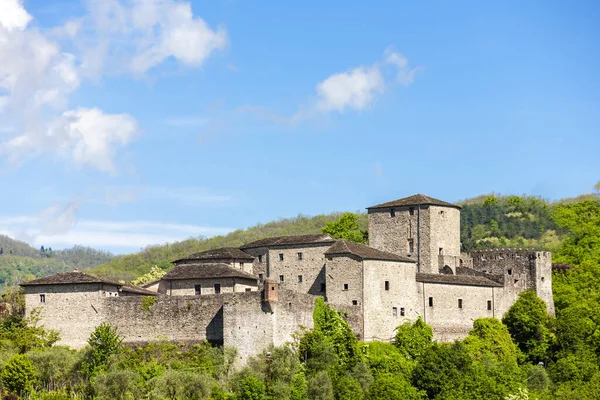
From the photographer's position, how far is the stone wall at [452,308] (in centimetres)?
6350

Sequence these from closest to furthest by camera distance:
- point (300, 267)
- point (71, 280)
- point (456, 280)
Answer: point (71, 280), point (300, 267), point (456, 280)

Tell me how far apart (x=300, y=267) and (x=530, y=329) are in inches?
564

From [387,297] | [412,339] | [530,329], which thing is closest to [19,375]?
[387,297]

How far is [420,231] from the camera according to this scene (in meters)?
67.8

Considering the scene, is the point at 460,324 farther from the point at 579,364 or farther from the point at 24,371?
the point at 24,371

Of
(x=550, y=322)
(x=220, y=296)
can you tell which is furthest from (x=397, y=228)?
(x=220, y=296)

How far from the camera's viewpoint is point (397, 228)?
225 ft

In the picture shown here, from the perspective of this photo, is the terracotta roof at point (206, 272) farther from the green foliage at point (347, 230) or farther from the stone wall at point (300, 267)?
the green foliage at point (347, 230)

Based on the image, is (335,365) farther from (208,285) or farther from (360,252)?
(208,285)

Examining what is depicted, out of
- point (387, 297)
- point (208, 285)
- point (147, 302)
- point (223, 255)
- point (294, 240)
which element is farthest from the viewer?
point (294, 240)

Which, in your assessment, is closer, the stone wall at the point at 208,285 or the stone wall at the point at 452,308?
the stone wall at the point at 208,285

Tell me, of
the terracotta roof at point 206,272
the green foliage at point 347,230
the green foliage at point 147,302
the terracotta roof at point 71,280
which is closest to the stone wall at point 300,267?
the terracotta roof at point 206,272

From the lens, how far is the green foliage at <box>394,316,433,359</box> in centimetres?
6084

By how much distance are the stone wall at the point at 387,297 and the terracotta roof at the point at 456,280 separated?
1.23 m
